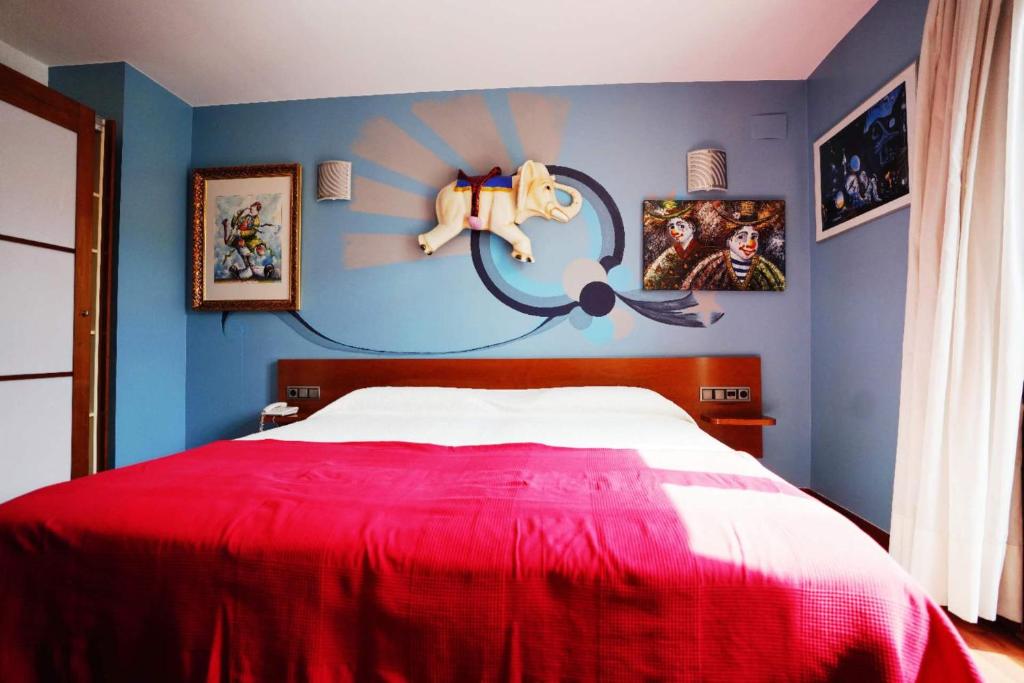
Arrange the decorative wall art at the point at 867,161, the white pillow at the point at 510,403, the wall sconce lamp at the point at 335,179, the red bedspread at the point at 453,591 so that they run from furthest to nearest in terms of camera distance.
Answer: the wall sconce lamp at the point at 335,179 → the white pillow at the point at 510,403 → the decorative wall art at the point at 867,161 → the red bedspread at the point at 453,591

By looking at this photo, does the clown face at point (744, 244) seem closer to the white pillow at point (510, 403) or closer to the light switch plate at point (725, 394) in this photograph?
the light switch plate at point (725, 394)

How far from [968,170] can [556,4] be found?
5.31 ft

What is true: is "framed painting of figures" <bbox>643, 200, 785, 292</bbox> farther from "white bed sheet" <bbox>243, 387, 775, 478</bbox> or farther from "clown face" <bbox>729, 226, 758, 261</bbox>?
"white bed sheet" <bbox>243, 387, 775, 478</bbox>

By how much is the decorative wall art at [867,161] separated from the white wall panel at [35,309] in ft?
12.0

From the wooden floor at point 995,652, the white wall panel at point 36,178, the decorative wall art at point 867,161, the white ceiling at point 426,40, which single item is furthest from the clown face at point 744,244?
the white wall panel at point 36,178

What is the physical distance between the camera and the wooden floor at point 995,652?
1218 mm

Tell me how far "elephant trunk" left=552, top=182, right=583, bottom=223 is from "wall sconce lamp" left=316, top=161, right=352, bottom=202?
3.91 ft

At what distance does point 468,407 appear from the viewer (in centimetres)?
219

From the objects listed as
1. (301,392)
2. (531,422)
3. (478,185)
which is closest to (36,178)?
(301,392)

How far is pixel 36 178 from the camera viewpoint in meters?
2.09

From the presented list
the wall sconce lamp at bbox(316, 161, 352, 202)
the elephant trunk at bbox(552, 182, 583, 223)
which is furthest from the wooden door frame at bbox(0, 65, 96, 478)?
the elephant trunk at bbox(552, 182, 583, 223)

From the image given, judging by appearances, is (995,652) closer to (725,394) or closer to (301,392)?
(725,394)

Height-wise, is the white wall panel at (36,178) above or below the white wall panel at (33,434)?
above

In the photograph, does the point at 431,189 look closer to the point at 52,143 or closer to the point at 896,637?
the point at 52,143
